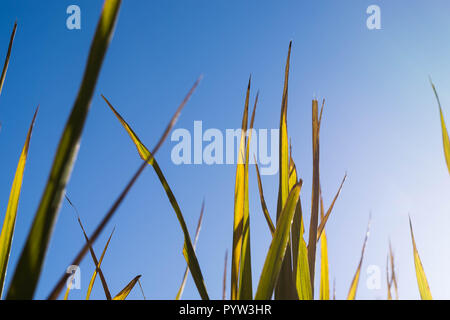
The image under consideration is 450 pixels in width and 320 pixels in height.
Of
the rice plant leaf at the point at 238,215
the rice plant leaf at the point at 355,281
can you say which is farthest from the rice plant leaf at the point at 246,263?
the rice plant leaf at the point at 355,281

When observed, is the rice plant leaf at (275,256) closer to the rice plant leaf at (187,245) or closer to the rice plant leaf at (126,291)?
the rice plant leaf at (187,245)

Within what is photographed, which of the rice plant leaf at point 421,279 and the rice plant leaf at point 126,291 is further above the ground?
the rice plant leaf at point 421,279

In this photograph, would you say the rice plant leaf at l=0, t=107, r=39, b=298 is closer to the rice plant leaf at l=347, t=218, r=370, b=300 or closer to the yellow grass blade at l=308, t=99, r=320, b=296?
the yellow grass blade at l=308, t=99, r=320, b=296

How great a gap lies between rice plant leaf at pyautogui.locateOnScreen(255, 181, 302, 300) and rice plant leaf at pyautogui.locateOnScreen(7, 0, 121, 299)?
0.19 metres

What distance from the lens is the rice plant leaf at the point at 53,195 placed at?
0.51ft

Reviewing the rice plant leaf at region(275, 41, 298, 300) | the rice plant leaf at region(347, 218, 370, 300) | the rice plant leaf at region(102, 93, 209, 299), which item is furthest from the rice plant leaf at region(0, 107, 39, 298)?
the rice plant leaf at region(347, 218, 370, 300)

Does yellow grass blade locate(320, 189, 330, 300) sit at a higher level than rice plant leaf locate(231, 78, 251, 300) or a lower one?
lower

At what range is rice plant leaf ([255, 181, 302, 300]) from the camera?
0.31 meters

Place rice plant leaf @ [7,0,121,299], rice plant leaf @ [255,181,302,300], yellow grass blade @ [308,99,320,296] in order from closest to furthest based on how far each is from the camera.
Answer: rice plant leaf @ [7,0,121,299] → rice plant leaf @ [255,181,302,300] → yellow grass blade @ [308,99,320,296]

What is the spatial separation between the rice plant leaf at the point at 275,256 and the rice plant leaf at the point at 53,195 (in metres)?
0.19

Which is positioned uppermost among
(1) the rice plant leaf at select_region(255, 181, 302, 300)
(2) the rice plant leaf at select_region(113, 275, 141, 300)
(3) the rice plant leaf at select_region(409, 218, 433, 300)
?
(1) the rice plant leaf at select_region(255, 181, 302, 300)

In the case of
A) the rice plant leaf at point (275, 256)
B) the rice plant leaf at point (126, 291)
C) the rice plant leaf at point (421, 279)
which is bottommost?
the rice plant leaf at point (126, 291)
